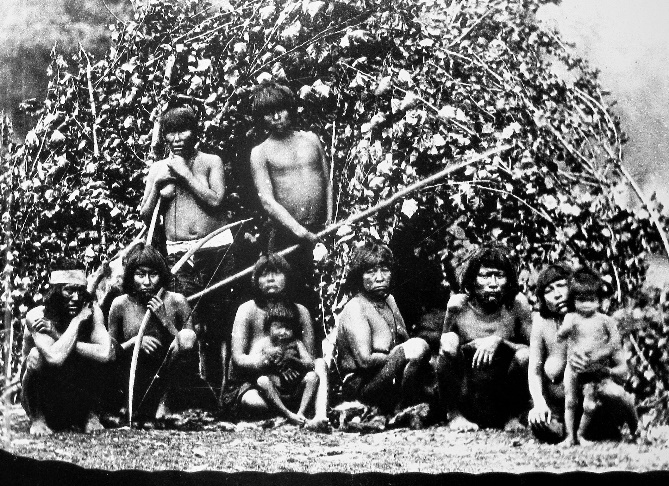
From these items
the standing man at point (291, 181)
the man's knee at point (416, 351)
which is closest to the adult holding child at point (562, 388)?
the man's knee at point (416, 351)

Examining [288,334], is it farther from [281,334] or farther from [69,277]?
[69,277]

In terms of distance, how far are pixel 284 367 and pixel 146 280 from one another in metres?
1.02

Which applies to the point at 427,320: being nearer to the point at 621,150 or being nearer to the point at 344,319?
the point at 344,319

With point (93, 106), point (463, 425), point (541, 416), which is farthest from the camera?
point (93, 106)

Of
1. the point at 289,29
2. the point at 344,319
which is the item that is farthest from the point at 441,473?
the point at 289,29

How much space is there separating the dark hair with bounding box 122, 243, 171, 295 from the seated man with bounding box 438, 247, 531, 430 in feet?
5.73

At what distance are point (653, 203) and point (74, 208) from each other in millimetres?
3591

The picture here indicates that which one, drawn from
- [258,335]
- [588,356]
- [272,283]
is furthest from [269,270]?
[588,356]

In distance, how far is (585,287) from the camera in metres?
4.14

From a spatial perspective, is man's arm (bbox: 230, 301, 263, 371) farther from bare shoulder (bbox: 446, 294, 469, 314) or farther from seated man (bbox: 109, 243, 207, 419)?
bare shoulder (bbox: 446, 294, 469, 314)

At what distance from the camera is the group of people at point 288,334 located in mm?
4117

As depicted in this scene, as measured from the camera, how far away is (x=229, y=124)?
14.8ft

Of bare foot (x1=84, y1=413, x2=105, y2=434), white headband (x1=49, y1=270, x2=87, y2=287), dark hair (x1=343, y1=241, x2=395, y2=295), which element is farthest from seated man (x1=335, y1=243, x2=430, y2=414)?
white headband (x1=49, y1=270, x2=87, y2=287)

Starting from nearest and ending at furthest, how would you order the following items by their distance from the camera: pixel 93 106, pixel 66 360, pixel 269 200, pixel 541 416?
pixel 541 416 → pixel 269 200 → pixel 66 360 → pixel 93 106
